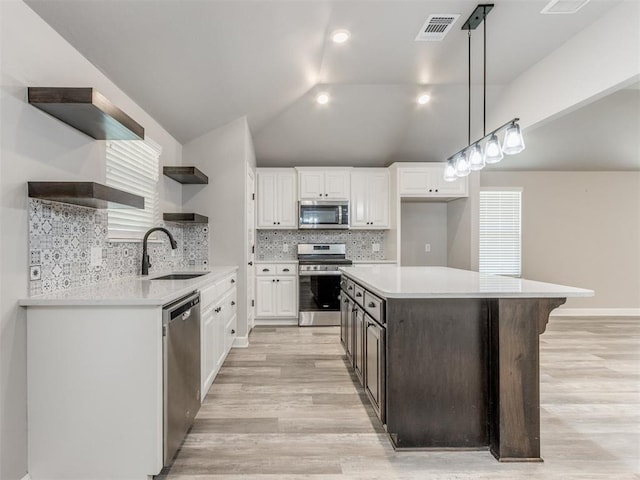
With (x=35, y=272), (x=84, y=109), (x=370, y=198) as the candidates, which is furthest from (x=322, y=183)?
(x=35, y=272)

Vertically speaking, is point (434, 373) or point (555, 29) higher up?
point (555, 29)

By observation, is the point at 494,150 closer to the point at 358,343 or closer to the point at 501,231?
the point at 358,343

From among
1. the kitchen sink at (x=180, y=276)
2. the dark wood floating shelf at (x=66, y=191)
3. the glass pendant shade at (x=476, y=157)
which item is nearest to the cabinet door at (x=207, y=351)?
the kitchen sink at (x=180, y=276)

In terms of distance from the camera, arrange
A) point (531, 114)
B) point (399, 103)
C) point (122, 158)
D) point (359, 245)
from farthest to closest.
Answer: point (359, 245) < point (399, 103) < point (531, 114) < point (122, 158)

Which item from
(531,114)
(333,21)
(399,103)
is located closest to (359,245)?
(399,103)

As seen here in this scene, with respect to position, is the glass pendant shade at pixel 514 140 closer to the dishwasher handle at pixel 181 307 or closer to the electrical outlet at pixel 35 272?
the dishwasher handle at pixel 181 307

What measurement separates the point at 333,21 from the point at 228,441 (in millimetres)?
3171

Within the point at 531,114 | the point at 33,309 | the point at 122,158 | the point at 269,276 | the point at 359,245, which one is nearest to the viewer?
the point at 33,309

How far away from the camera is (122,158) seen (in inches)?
101

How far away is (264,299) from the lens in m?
4.84

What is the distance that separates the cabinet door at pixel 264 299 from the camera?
483 centimetres

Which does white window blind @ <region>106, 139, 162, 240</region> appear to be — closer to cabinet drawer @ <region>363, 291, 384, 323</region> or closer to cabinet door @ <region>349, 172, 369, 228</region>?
cabinet drawer @ <region>363, 291, 384, 323</region>

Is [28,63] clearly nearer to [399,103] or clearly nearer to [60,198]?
[60,198]

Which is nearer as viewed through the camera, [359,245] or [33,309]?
[33,309]
